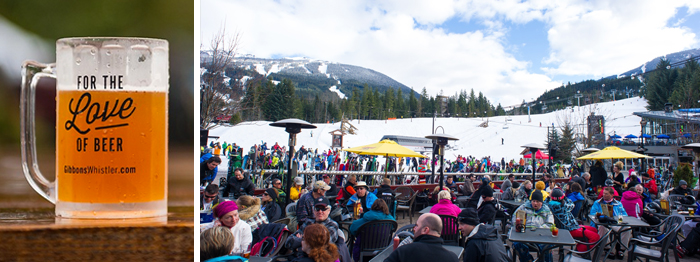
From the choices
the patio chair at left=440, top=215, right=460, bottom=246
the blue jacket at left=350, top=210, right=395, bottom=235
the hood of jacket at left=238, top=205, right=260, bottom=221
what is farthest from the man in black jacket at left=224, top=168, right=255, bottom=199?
the patio chair at left=440, top=215, right=460, bottom=246

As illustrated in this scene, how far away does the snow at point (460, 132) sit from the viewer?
39250 millimetres

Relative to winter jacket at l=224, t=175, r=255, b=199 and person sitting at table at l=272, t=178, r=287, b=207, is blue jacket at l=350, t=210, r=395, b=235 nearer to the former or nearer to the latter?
person sitting at table at l=272, t=178, r=287, b=207

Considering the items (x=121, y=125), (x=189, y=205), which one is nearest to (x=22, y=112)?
(x=121, y=125)

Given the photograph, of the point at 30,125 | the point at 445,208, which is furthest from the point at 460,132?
the point at 30,125

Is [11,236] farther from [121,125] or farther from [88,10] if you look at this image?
[88,10]

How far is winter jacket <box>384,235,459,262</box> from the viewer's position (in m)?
2.48

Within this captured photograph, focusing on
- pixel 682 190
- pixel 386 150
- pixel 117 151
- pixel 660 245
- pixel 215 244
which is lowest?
pixel 660 245

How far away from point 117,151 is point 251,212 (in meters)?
3.44

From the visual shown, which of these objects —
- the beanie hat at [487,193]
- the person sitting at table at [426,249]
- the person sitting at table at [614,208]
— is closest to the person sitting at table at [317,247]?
the person sitting at table at [426,249]

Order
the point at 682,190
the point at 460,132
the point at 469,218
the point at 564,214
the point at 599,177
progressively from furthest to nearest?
the point at 460,132
the point at 599,177
the point at 682,190
the point at 564,214
the point at 469,218

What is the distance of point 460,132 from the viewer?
6156 centimetres

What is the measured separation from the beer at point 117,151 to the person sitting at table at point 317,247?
2.13 metres

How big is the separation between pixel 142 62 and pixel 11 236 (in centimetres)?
31

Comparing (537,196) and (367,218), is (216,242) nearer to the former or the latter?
(367,218)
